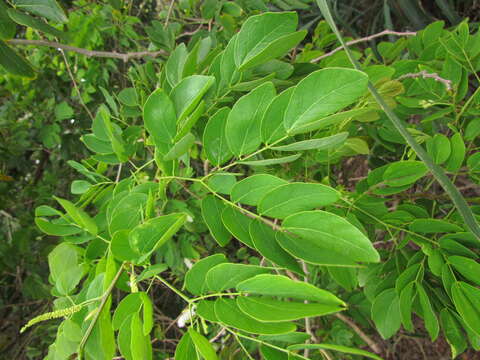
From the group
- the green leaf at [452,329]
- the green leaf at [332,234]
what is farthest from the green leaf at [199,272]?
the green leaf at [452,329]

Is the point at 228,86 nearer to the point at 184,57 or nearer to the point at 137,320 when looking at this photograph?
the point at 184,57

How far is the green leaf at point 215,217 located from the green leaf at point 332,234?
0.32 ft

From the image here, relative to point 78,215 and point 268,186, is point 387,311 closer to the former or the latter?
point 268,186

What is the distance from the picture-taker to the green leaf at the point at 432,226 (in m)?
0.48

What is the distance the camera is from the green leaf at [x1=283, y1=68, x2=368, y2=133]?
0.33 m

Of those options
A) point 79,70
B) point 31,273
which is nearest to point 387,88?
point 79,70

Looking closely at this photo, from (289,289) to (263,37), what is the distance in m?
0.27

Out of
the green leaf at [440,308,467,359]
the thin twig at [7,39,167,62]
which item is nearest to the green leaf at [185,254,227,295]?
the green leaf at [440,308,467,359]

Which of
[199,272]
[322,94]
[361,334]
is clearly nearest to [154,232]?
[199,272]

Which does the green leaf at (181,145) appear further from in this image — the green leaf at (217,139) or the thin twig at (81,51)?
the thin twig at (81,51)

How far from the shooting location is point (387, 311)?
0.56 meters

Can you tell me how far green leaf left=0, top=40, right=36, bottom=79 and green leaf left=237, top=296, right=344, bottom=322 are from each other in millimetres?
465

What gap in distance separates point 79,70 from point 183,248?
0.85 m

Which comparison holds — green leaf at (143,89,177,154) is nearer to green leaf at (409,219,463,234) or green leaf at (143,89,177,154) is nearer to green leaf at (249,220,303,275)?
green leaf at (249,220,303,275)
